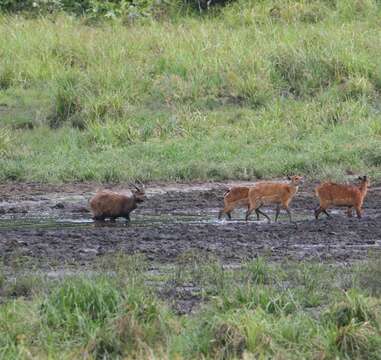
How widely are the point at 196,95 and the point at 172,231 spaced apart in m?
7.56

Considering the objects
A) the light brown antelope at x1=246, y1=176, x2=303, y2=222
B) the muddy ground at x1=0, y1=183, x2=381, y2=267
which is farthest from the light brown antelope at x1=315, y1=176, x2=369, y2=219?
the light brown antelope at x1=246, y1=176, x2=303, y2=222

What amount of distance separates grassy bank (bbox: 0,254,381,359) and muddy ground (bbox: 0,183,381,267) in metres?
1.88

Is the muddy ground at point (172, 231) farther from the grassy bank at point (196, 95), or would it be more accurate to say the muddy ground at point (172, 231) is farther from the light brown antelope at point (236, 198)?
the grassy bank at point (196, 95)

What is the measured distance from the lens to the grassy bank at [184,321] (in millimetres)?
8320

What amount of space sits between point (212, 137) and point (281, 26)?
17.1ft

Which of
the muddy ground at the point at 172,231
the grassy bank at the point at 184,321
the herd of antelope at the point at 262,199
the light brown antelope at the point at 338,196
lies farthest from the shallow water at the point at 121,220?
the grassy bank at the point at 184,321

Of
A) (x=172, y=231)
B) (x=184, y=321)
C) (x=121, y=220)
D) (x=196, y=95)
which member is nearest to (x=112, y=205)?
(x=121, y=220)

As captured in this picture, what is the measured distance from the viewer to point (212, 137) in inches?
754

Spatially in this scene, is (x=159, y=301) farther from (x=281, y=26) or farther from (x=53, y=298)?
(x=281, y=26)

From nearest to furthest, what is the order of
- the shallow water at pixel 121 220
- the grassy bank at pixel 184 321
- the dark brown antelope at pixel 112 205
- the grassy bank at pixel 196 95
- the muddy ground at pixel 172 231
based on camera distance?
1. the grassy bank at pixel 184 321
2. the muddy ground at pixel 172 231
3. the shallow water at pixel 121 220
4. the dark brown antelope at pixel 112 205
5. the grassy bank at pixel 196 95

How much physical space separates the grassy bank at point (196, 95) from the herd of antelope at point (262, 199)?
9.46ft

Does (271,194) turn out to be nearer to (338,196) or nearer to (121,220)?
(338,196)

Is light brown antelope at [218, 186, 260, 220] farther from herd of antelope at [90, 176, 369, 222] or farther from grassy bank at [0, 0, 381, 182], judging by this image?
grassy bank at [0, 0, 381, 182]

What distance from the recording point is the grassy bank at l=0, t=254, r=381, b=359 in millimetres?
8320
